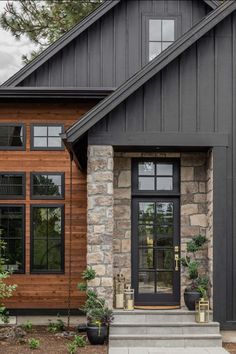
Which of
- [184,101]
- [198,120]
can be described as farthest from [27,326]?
[184,101]

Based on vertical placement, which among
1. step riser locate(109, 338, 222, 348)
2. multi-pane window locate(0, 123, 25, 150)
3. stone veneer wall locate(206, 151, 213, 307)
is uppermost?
multi-pane window locate(0, 123, 25, 150)

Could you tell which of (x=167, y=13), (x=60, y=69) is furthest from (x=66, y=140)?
(x=167, y=13)

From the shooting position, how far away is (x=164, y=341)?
9.35 metres

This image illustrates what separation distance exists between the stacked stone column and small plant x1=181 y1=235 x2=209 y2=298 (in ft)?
4.45

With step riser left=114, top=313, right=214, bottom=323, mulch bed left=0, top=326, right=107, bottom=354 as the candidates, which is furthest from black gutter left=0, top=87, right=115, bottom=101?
mulch bed left=0, top=326, right=107, bottom=354

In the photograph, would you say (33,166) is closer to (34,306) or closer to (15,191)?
Answer: (15,191)

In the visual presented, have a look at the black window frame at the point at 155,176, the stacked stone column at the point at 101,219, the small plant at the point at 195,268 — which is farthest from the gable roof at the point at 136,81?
the small plant at the point at 195,268

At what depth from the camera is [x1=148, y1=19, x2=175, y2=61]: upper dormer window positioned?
1316 cm

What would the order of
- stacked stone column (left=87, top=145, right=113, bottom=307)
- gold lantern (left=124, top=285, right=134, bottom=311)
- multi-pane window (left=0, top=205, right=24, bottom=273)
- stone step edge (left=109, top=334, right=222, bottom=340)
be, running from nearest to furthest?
stone step edge (left=109, top=334, right=222, bottom=340) < stacked stone column (left=87, top=145, right=113, bottom=307) < gold lantern (left=124, top=285, right=134, bottom=311) < multi-pane window (left=0, top=205, right=24, bottom=273)

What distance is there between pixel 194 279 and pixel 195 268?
0.37 metres

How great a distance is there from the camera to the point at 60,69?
12.9 metres

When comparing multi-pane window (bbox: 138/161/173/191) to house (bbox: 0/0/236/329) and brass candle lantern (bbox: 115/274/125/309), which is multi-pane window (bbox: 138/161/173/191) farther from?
brass candle lantern (bbox: 115/274/125/309)

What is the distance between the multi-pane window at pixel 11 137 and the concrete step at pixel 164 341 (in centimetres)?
490

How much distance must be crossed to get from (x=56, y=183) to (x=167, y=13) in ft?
15.5
